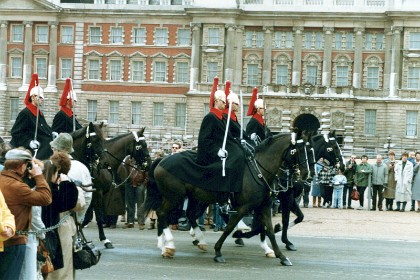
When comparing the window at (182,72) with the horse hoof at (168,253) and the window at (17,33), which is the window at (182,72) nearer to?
the window at (17,33)

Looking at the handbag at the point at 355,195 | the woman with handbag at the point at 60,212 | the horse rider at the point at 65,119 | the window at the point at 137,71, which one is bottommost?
the handbag at the point at 355,195

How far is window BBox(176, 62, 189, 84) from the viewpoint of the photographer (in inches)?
2483

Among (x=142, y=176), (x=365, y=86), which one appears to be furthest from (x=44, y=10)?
(x=142, y=176)

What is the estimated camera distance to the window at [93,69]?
64500mm

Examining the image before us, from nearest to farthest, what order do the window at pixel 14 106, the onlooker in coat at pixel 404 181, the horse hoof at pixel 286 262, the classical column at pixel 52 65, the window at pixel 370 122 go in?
1. the horse hoof at pixel 286 262
2. the onlooker in coat at pixel 404 181
3. the window at pixel 370 122
4. the classical column at pixel 52 65
5. the window at pixel 14 106

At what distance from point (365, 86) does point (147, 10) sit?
56.0ft

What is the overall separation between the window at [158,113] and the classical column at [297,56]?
33.9 ft

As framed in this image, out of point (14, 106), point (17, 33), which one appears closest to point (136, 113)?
point (14, 106)

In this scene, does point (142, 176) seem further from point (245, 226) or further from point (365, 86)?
point (365, 86)

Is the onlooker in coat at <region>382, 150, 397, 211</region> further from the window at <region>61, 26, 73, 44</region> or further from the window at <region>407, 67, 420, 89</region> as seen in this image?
the window at <region>61, 26, 73, 44</region>

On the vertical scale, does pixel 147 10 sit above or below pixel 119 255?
above

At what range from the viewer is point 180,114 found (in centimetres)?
6350

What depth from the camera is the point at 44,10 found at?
2500 inches

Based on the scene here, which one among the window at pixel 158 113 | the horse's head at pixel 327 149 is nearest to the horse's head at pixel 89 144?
the horse's head at pixel 327 149
